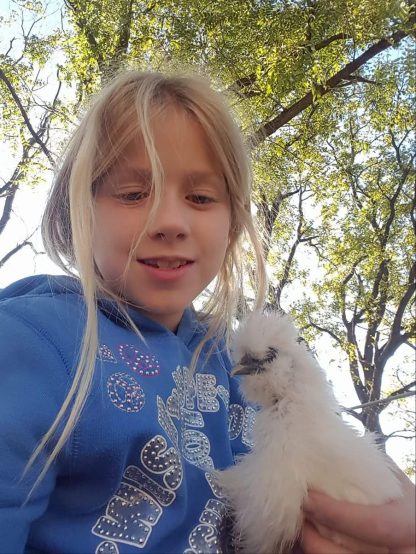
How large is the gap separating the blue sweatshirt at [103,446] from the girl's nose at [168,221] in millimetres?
193

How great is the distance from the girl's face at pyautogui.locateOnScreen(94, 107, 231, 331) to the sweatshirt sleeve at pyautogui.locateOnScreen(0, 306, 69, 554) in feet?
0.94

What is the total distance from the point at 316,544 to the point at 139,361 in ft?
1.55

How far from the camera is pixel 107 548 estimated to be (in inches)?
36.5

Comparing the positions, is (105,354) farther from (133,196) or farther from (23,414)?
(133,196)

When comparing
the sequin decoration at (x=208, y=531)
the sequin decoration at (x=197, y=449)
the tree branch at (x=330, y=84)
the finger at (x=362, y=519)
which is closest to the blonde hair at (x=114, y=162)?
the sequin decoration at (x=197, y=449)

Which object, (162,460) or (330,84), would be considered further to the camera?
(330,84)

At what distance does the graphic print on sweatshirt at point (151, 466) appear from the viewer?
3.14 feet

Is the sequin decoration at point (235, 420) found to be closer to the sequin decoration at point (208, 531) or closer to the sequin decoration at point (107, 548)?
the sequin decoration at point (208, 531)

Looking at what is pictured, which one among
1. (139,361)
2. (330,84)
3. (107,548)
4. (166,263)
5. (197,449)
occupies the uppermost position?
(330,84)

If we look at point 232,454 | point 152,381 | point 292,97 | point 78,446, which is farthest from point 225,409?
point 292,97

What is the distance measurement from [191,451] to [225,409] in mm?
181

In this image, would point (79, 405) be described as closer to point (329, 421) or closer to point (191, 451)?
point (191, 451)

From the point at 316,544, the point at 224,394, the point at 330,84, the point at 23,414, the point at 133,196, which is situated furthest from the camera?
the point at 330,84

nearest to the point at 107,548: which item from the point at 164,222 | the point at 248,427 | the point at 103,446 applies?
the point at 103,446
